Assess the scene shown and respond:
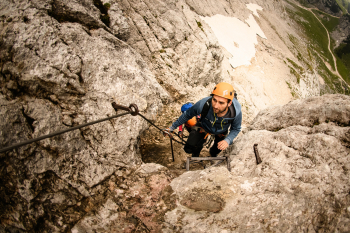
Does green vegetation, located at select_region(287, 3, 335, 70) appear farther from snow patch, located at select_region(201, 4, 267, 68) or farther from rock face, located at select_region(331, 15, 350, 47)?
snow patch, located at select_region(201, 4, 267, 68)

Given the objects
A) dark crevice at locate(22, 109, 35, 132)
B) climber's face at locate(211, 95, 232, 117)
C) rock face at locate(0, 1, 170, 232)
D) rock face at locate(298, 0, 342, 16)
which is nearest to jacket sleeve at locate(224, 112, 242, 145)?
climber's face at locate(211, 95, 232, 117)

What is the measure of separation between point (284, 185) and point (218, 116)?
8.50 ft

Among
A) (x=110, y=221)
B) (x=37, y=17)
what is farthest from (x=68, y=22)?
(x=110, y=221)

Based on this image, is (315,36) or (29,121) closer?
(29,121)

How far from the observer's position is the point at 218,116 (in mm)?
5656

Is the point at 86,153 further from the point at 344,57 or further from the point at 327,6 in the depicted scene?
the point at 327,6

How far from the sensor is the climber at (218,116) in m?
5.09

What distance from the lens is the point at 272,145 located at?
202 inches

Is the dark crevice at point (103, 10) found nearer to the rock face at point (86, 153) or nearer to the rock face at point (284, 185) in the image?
the rock face at point (86, 153)

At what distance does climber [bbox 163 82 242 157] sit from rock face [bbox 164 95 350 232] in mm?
728

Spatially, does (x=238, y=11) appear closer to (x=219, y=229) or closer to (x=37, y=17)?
(x=37, y=17)

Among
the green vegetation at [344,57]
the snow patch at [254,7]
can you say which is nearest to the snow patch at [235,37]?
the snow patch at [254,7]

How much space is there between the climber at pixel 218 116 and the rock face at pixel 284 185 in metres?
0.73

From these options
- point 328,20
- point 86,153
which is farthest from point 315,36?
point 86,153
